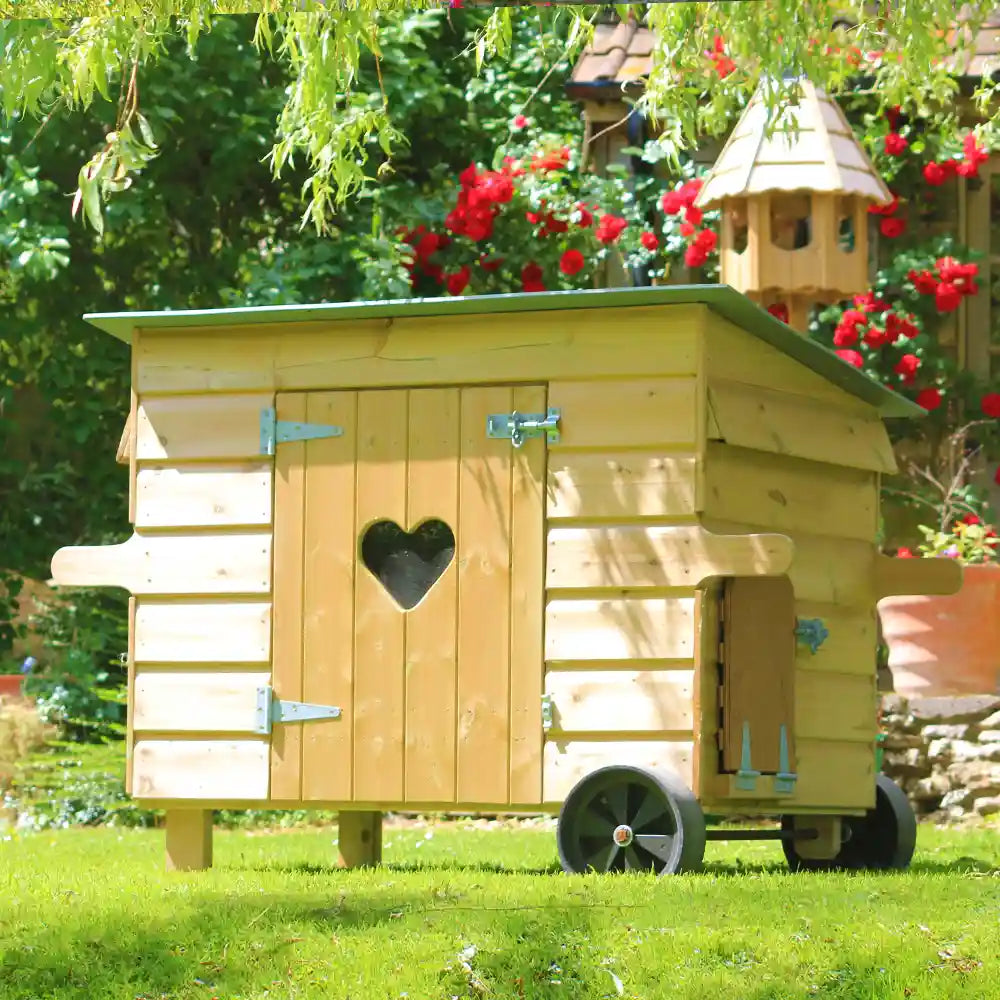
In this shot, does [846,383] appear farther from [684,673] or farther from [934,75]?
[934,75]

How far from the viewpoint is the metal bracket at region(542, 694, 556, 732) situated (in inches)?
247

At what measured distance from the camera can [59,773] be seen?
10.4m

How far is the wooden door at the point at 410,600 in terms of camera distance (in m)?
6.36

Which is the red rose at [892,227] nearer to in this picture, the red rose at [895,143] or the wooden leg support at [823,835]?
the red rose at [895,143]

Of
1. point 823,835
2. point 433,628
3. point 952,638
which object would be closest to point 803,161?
point 952,638

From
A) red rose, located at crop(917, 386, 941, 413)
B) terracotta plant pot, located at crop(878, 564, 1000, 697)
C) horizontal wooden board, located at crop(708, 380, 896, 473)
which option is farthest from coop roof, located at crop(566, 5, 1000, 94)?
horizontal wooden board, located at crop(708, 380, 896, 473)

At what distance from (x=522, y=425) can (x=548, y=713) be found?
940mm

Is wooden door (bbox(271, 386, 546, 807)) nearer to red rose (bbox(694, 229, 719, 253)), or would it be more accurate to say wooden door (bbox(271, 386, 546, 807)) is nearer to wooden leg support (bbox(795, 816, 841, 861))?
wooden leg support (bbox(795, 816, 841, 861))

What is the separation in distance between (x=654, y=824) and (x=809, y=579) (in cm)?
122

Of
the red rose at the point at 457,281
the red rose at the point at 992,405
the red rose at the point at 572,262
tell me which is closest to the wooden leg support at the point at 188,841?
the red rose at the point at 457,281

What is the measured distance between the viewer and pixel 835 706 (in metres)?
7.09

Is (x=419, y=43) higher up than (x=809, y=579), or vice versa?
(x=419, y=43)

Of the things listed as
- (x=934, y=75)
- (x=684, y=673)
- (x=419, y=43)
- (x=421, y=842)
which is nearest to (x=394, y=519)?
(x=684, y=673)

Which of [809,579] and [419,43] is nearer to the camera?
[809,579]
